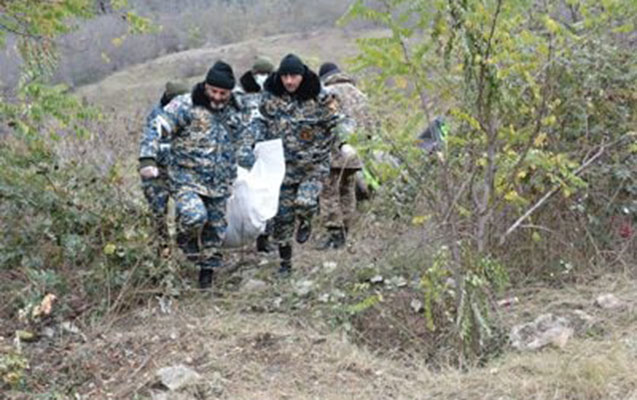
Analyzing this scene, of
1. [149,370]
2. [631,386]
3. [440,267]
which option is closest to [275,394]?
[149,370]

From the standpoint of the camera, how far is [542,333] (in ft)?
14.3

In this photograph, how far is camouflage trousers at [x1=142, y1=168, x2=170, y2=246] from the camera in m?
5.41

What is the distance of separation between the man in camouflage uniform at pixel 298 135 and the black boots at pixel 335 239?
0.50m

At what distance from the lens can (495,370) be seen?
157 inches

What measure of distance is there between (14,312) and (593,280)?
369 cm

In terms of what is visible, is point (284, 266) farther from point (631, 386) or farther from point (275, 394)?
point (631, 386)

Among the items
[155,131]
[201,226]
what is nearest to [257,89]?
[155,131]

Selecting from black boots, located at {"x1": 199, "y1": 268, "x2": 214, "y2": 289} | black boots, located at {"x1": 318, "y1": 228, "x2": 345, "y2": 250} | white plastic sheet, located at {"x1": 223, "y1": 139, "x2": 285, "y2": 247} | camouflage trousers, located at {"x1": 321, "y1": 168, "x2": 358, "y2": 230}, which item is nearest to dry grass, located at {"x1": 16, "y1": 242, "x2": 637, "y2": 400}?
black boots, located at {"x1": 199, "y1": 268, "x2": 214, "y2": 289}

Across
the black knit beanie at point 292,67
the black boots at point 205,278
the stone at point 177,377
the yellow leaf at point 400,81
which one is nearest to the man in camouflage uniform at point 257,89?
the black knit beanie at point 292,67

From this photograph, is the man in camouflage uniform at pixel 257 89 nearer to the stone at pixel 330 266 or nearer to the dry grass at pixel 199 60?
the stone at pixel 330 266

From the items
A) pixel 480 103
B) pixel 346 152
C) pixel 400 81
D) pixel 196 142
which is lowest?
pixel 346 152

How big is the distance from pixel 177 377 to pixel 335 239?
8.40 feet

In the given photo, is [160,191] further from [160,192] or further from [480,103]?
[480,103]

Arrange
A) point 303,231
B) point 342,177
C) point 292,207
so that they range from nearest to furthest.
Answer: point 292,207
point 303,231
point 342,177
